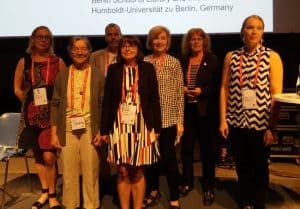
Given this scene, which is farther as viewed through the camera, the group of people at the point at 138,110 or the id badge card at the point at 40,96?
the id badge card at the point at 40,96

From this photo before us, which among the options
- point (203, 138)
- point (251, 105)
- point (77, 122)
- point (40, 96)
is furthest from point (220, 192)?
point (40, 96)

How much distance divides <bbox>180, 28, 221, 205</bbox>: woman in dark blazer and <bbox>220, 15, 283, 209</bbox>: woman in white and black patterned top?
0.93ft

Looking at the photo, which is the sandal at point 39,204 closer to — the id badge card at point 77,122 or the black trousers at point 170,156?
the id badge card at point 77,122

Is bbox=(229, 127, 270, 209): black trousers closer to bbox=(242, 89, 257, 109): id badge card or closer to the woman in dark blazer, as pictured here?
bbox=(242, 89, 257, 109): id badge card

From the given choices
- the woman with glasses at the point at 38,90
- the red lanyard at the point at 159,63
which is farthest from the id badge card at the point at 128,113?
the woman with glasses at the point at 38,90

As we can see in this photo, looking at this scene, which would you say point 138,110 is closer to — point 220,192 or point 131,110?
point 131,110

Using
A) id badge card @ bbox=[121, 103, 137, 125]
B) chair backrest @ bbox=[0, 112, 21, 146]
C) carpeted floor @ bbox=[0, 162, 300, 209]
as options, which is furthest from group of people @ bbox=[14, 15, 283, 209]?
chair backrest @ bbox=[0, 112, 21, 146]

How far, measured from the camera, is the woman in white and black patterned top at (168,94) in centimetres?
298

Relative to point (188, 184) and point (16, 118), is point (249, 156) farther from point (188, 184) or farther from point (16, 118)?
point (16, 118)

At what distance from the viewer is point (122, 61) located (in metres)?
2.86

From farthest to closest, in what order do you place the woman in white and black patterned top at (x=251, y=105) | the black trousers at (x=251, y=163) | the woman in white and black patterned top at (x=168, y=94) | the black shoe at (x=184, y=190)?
the black shoe at (x=184, y=190), the woman in white and black patterned top at (x=168, y=94), the black trousers at (x=251, y=163), the woman in white and black patterned top at (x=251, y=105)

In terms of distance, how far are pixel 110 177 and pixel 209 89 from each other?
1221 mm

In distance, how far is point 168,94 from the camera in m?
2.99

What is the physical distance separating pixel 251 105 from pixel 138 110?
0.76 m
